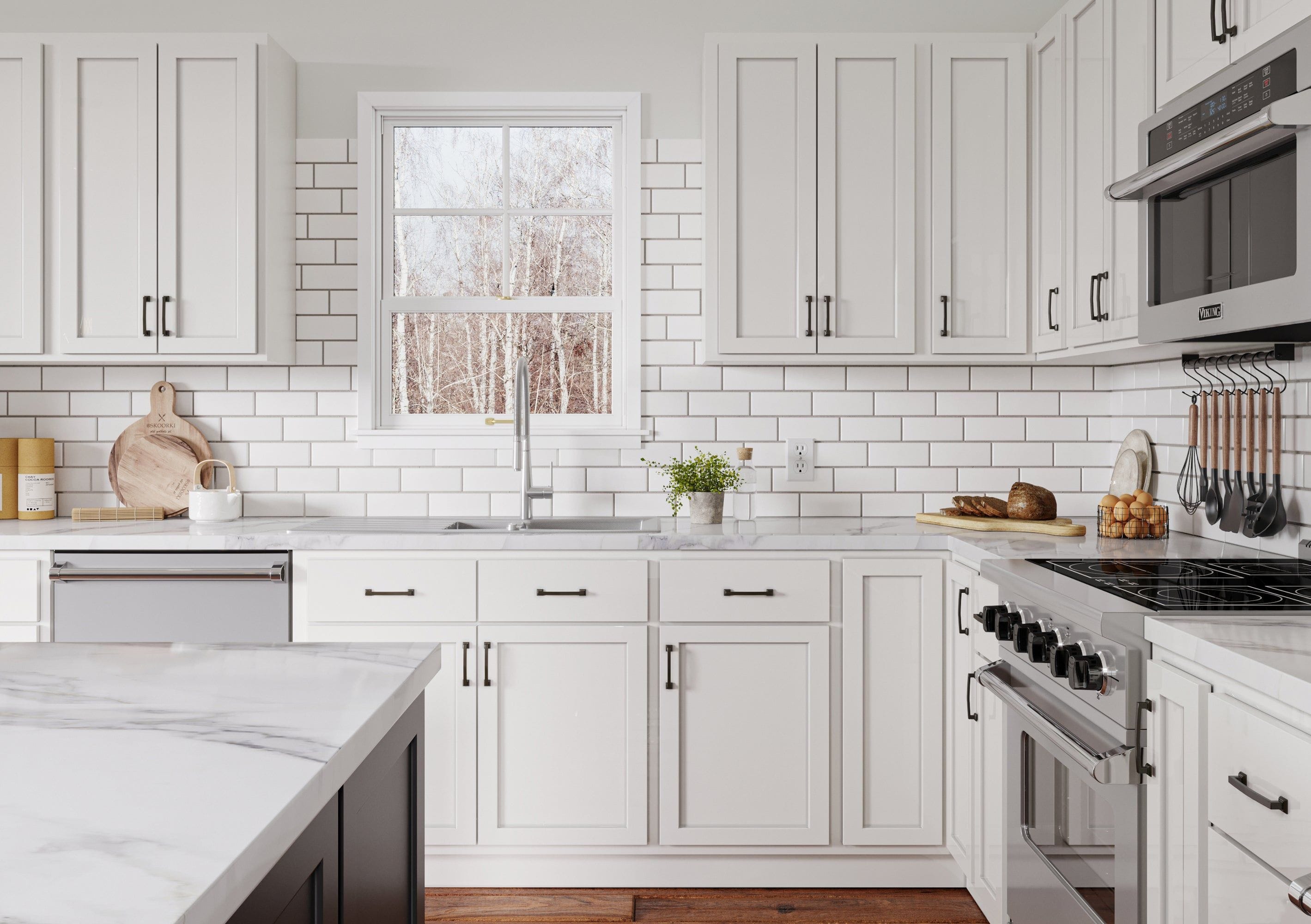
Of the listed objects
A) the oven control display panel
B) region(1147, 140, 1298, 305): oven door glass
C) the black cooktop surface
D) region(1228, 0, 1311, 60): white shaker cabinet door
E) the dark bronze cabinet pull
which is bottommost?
the dark bronze cabinet pull

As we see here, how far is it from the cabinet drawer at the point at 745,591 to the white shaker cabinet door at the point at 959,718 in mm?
344

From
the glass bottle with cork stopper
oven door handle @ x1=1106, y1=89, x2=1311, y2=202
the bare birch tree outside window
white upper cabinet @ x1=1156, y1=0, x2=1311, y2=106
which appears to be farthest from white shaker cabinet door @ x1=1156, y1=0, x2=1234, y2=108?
the bare birch tree outside window

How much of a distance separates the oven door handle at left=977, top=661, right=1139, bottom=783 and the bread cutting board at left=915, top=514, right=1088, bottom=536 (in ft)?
2.29

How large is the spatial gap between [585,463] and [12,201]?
194 cm

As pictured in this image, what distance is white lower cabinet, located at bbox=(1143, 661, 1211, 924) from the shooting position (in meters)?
1.32

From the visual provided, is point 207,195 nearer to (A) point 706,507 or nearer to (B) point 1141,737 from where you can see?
(A) point 706,507

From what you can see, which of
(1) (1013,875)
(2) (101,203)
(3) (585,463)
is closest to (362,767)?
(1) (1013,875)

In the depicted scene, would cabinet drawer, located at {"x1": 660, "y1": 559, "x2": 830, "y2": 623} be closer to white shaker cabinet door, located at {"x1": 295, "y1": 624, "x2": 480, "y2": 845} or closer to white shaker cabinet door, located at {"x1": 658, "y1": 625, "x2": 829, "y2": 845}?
white shaker cabinet door, located at {"x1": 658, "y1": 625, "x2": 829, "y2": 845}

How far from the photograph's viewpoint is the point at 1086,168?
250 cm

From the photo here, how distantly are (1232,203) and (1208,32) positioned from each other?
464mm

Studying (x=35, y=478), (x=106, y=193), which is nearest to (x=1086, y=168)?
(x=106, y=193)

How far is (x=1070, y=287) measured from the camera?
260 cm

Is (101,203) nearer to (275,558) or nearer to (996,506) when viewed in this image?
(275,558)

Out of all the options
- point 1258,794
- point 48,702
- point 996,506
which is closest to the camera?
point 48,702
